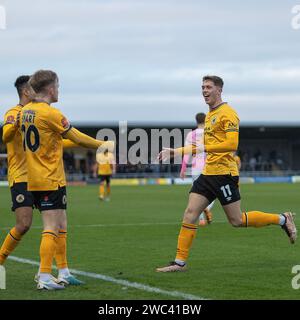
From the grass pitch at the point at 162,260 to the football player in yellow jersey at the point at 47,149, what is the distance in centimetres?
56

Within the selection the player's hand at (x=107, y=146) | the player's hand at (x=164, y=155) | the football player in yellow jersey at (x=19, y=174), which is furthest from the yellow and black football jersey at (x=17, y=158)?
the player's hand at (x=164, y=155)

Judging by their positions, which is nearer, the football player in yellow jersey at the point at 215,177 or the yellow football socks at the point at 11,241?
the yellow football socks at the point at 11,241

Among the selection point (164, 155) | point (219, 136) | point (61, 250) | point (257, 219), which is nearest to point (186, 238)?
point (257, 219)

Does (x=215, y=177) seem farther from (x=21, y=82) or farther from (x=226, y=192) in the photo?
(x=21, y=82)

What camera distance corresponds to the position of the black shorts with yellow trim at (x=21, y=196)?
9297 millimetres

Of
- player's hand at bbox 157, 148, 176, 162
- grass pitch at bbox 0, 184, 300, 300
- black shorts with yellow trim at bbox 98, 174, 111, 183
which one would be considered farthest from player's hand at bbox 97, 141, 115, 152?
black shorts with yellow trim at bbox 98, 174, 111, 183

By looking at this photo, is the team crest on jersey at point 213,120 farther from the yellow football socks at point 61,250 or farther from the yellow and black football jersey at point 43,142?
the yellow football socks at point 61,250

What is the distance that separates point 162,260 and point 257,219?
159cm

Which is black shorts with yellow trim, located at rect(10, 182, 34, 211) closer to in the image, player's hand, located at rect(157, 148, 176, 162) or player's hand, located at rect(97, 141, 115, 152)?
player's hand, located at rect(97, 141, 115, 152)

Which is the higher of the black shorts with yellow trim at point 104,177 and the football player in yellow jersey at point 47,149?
the football player in yellow jersey at point 47,149

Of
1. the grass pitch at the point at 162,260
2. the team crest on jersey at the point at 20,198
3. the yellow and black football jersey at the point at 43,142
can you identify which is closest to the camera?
the grass pitch at the point at 162,260

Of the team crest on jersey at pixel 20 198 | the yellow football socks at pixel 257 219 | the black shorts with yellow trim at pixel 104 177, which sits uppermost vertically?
the team crest on jersey at pixel 20 198

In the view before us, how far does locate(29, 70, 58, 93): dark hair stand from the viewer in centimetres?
879
